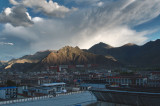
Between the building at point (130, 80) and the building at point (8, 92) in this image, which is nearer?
the building at point (8, 92)

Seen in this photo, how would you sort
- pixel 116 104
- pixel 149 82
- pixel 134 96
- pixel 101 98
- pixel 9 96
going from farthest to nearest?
1. pixel 149 82
2. pixel 9 96
3. pixel 101 98
4. pixel 116 104
5. pixel 134 96

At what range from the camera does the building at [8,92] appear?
39.5m

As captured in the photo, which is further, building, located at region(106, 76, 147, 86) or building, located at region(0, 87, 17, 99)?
building, located at region(106, 76, 147, 86)

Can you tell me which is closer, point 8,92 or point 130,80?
point 8,92

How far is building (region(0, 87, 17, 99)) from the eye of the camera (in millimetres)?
39469

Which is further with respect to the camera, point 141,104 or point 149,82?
point 149,82

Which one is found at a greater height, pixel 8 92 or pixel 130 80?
pixel 130 80

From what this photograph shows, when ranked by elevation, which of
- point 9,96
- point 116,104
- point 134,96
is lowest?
point 9,96

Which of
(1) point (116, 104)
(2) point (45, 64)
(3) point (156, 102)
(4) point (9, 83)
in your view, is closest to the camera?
(3) point (156, 102)

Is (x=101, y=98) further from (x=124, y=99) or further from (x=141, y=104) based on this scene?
(x=141, y=104)

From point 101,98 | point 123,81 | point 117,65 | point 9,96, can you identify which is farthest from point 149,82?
point 117,65

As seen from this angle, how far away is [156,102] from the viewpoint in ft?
40.0

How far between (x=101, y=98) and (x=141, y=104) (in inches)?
156

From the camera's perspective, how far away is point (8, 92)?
4112cm
